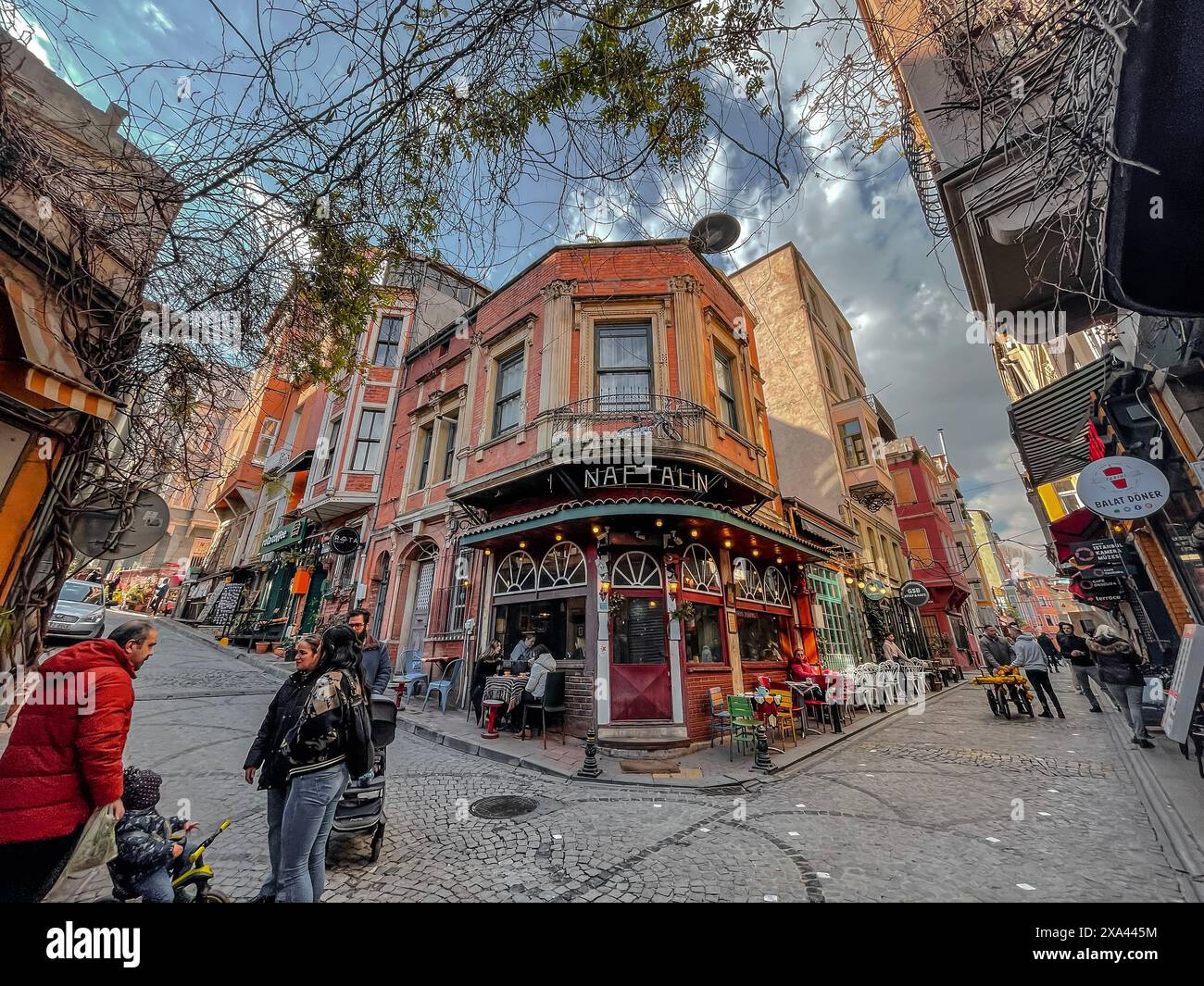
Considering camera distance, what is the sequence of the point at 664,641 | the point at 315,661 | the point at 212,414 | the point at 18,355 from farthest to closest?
the point at 664,641 < the point at 212,414 < the point at 18,355 < the point at 315,661

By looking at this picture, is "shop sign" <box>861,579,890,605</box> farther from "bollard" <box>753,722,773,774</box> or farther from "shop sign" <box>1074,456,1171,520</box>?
"bollard" <box>753,722,773,774</box>

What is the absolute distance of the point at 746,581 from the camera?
10.9 metres

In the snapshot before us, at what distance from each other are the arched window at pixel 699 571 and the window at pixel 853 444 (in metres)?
10.9

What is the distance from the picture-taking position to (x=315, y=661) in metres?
3.14

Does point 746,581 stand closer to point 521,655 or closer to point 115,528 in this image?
point 521,655

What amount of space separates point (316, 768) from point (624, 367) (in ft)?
30.3

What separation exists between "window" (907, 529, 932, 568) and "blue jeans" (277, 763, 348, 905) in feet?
91.7

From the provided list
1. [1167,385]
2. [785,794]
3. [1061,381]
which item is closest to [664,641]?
[785,794]

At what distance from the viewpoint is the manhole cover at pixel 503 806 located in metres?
4.89

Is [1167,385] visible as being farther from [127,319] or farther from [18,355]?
[18,355]

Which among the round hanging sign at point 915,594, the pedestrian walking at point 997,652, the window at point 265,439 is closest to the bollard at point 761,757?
the pedestrian walking at point 997,652

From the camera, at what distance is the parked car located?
11281 millimetres

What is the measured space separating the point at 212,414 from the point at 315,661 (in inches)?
176

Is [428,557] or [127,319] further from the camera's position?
[428,557]
